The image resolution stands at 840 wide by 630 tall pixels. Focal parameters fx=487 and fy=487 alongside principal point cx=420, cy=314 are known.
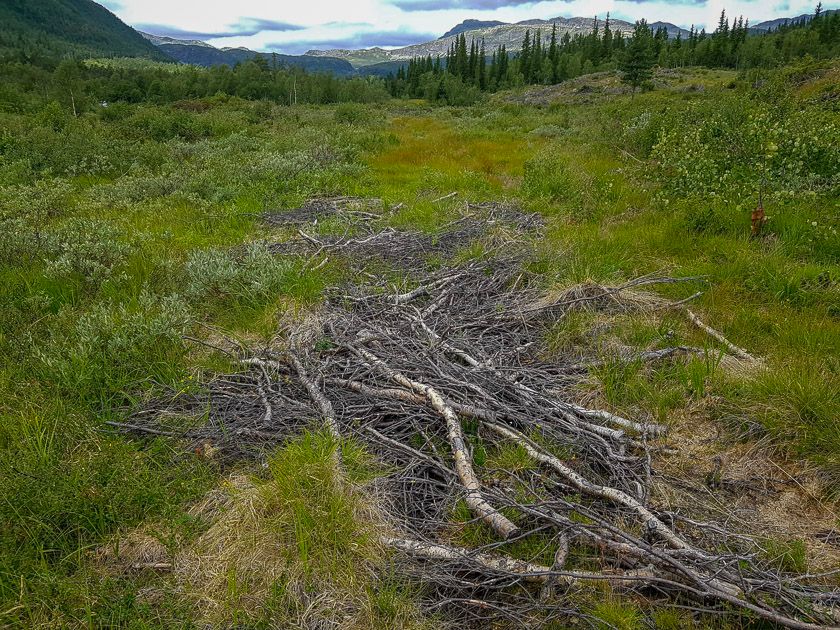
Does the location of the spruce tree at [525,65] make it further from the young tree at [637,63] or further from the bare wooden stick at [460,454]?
the bare wooden stick at [460,454]

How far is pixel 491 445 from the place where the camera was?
3457 millimetres

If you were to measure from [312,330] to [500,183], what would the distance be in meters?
8.47

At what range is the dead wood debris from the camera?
2.39 meters

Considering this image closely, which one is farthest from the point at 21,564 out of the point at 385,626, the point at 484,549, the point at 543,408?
the point at 543,408

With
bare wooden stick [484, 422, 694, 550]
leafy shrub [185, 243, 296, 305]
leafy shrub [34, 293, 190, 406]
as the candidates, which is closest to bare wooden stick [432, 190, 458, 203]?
leafy shrub [185, 243, 296, 305]

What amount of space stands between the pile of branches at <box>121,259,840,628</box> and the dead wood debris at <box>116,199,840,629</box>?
0.01 metres

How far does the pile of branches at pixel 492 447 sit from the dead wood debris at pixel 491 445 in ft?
0.04

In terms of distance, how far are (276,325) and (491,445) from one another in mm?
2692

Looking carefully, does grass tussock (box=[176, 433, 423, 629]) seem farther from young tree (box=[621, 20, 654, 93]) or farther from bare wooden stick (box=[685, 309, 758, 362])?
young tree (box=[621, 20, 654, 93])

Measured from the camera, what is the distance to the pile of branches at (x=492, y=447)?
7.86 feet

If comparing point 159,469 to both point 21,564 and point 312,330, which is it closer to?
point 21,564

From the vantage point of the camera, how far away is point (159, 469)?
323cm

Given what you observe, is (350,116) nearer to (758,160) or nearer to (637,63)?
(758,160)

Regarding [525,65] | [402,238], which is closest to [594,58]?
[525,65]
